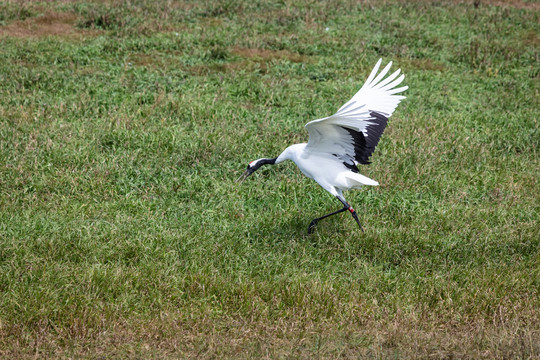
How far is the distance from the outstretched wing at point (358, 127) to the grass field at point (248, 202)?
2.42 feet

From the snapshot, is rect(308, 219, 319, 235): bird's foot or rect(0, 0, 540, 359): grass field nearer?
rect(0, 0, 540, 359): grass field

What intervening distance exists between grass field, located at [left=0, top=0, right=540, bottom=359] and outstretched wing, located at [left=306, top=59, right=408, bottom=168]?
737mm

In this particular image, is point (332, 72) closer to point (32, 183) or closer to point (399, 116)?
point (399, 116)

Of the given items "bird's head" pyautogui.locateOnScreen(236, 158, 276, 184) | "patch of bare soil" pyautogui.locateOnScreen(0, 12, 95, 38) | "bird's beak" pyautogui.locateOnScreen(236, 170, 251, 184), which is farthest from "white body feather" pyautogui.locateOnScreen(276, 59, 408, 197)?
"patch of bare soil" pyautogui.locateOnScreen(0, 12, 95, 38)

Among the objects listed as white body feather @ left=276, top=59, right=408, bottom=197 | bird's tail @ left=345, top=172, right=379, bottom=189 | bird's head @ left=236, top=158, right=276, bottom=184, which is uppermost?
white body feather @ left=276, top=59, right=408, bottom=197

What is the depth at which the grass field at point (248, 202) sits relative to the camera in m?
4.50

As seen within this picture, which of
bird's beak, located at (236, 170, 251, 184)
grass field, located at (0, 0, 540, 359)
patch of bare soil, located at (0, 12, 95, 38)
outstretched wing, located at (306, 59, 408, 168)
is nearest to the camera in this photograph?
grass field, located at (0, 0, 540, 359)

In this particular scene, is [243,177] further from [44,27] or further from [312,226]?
[44,27]

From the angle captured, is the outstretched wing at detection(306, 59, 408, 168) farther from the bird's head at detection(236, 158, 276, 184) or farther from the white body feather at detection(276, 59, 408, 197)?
the bird's head at detection(236, 158, 276, 184)

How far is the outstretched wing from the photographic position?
18.2 ft

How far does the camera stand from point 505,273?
5375mm

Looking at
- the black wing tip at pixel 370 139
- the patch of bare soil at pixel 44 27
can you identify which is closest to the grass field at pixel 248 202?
the patch of bare soil at pixel 44 27

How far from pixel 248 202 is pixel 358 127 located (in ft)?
5.17

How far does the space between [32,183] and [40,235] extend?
45.1 inches
